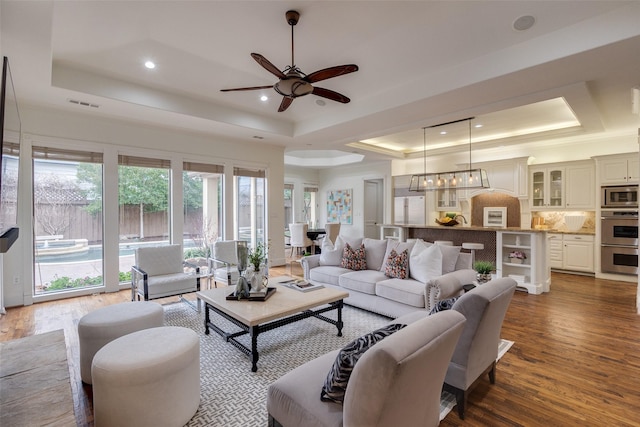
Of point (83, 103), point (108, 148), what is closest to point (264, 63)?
point (83, 103)

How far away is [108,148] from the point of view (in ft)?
15.8

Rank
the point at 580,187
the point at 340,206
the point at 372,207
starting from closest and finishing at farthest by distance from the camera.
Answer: the point at 580,187 < the point at 372,207 < the point at 340,206

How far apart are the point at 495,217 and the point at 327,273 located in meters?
5.27

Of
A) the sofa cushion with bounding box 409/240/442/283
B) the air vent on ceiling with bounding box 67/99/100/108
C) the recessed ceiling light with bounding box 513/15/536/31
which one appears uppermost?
the recessed ceiling light with bounding box 513/15/536/31

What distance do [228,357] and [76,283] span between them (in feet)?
11.7

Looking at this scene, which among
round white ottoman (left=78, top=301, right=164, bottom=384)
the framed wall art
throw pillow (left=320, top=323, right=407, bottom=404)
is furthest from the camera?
the framed wall art

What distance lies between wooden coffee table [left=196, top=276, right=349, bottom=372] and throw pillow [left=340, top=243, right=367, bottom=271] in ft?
3.53

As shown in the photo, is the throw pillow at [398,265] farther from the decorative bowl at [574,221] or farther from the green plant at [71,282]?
the decorative bowl at [574,221]

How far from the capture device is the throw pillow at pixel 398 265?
3791 millimetres

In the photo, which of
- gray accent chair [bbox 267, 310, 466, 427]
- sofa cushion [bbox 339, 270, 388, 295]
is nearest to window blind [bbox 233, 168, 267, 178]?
sofa cushion [bbox 339, 270, 388, 295]

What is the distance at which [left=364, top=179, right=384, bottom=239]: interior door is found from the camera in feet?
31.7

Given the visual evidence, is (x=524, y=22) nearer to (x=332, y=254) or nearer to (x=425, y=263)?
(x=425, y=263)

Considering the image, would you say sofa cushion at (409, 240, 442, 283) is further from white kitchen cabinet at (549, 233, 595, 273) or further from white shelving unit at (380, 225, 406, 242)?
white kitchen cabinet at (549, 233, 595, 273)

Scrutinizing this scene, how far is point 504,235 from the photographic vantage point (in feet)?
17.4
